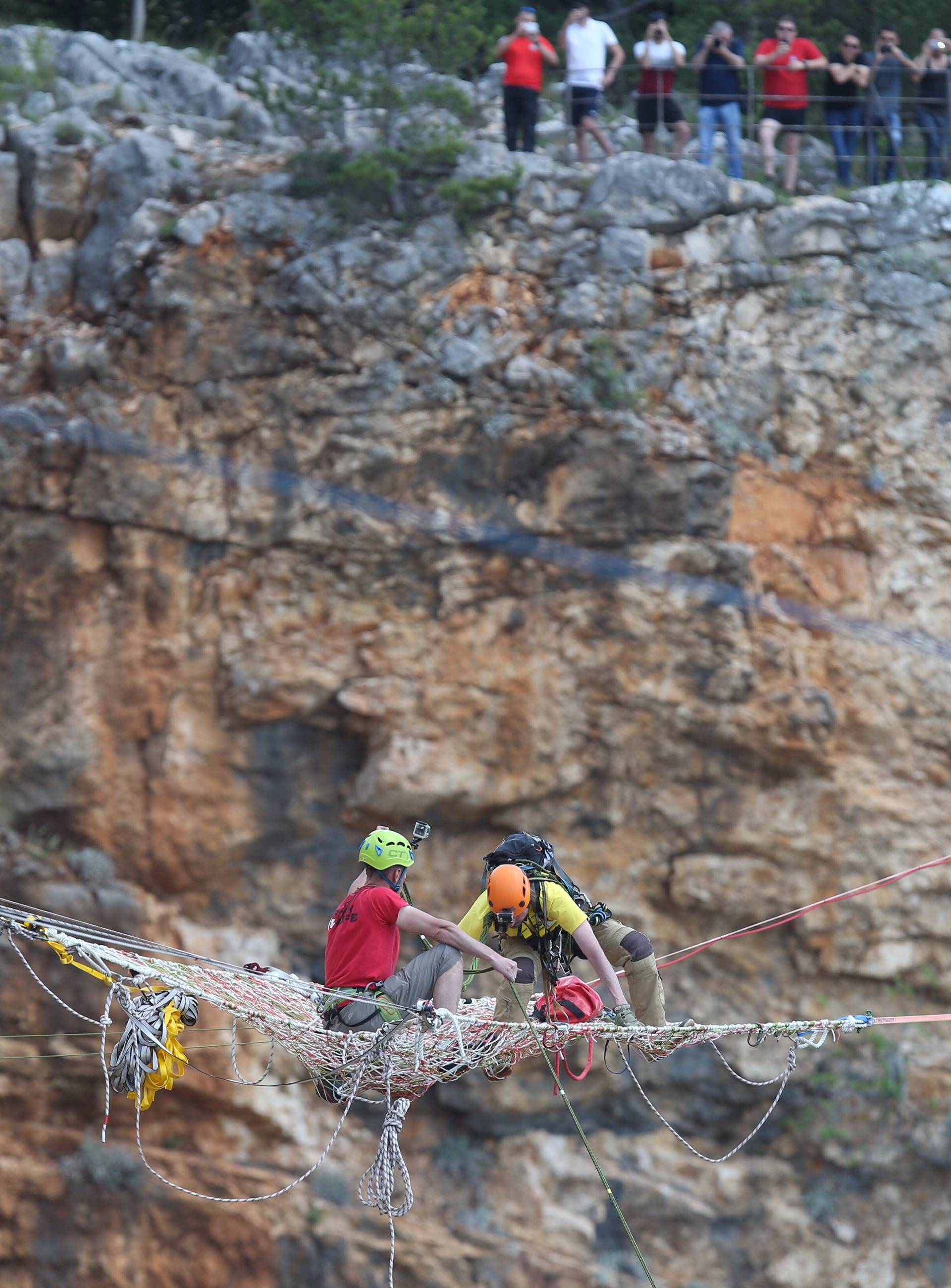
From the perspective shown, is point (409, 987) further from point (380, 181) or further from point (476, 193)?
point (380, 181)

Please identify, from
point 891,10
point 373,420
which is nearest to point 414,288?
point 373,420

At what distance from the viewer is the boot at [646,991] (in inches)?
307

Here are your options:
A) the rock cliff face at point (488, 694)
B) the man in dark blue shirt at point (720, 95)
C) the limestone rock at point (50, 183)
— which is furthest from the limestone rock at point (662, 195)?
the limestone rock at point (50, 183)

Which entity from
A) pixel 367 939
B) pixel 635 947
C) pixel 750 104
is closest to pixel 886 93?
pixel 750 104

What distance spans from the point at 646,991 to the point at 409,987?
1326 millimetres

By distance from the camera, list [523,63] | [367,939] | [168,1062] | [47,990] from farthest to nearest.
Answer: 1. [523,63]
2. [47,990]
3. [367,939]
4. [168,1062]

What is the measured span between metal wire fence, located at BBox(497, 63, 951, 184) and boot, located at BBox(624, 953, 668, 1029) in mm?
8597

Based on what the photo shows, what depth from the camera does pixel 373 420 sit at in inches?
487

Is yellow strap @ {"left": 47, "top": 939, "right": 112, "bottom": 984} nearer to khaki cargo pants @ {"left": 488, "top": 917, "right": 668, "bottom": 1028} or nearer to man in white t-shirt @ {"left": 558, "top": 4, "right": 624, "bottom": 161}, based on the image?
khaki cargo pants @ {"left": 488, "top": 917, "right": 668, "bottom": 1028}

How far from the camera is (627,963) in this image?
25.7ft

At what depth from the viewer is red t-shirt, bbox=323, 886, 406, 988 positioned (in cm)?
727

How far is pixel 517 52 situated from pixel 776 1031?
8.98 meters

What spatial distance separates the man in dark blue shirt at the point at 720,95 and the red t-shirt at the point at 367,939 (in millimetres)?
8502

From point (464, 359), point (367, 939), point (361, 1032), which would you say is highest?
point (464, 359)
